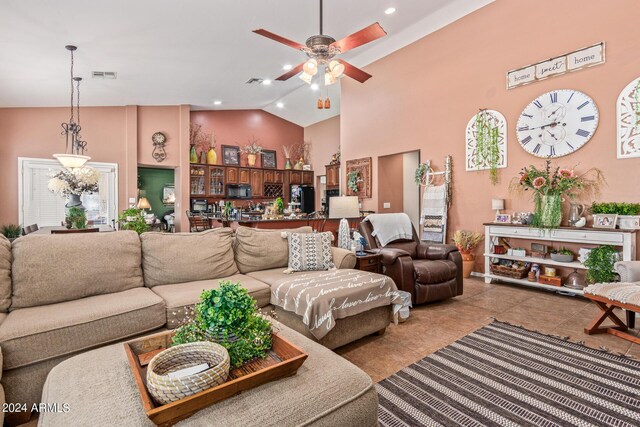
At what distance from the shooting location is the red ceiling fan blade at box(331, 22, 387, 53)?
284 centimetres

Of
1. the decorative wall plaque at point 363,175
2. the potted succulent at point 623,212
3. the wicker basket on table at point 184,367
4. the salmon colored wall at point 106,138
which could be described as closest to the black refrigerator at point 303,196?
the decorative wall plaque at point 363,175

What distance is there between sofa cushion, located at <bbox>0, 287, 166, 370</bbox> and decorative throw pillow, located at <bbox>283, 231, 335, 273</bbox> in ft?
4.11

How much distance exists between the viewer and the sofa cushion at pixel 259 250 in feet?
10.1

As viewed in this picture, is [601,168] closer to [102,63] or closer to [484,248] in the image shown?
[484,248]

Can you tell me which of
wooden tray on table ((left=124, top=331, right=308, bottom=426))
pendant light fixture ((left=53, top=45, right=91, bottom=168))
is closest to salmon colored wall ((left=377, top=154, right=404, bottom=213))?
pendant light fixture ((left=53, top=45, right=91, bottom=168))

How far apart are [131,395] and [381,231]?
321 cm

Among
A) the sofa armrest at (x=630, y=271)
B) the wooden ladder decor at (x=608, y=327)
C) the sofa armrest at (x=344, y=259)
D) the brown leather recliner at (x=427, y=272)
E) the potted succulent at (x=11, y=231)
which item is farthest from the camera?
the potted succulent at (x=11, y=231)

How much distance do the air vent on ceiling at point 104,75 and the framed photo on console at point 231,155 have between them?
4.01m

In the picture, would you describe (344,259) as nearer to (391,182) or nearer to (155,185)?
(391,182)

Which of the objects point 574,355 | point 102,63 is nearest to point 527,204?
point 574,355

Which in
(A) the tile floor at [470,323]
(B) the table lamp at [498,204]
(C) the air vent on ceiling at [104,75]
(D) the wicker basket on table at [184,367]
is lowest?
(A) the tile floor at [470,323]

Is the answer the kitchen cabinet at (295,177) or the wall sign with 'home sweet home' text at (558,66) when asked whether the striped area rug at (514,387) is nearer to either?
the wall sign with 'home sweet home' text at (558,66)

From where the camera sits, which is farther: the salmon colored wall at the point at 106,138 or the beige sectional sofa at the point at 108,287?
the salmon colored wall at the point at 106,138

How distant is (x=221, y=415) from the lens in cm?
107
